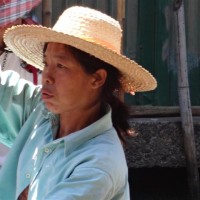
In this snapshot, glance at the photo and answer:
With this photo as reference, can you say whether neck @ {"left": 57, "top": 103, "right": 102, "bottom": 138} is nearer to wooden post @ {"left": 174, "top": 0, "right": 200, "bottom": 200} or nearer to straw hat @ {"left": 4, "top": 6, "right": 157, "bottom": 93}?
Answer: straw hat @ {"left": 4, "top": 6, "right": 157, "bottom": 93}

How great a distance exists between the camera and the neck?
268 cm

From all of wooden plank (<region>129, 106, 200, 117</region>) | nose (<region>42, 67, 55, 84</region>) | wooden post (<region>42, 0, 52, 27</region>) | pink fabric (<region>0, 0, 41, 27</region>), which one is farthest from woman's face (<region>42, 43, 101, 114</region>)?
wooden plank (<region>129, 106, 200, 117</region>)

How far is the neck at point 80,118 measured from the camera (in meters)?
2.68

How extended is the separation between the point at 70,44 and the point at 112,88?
0.30 metres

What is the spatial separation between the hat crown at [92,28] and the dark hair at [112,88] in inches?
2.5

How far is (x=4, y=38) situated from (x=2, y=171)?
55 centimetres

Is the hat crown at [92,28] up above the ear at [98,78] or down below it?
above

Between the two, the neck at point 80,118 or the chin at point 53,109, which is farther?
the neck at point 80,118

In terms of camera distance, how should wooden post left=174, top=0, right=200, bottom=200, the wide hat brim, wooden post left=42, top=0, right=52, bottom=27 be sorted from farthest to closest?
1. wooden post left=174, top=0, right=200, bottom=200
2. wooden post left=42, top=0, right=52, bottom=27
3. the wide hat brim

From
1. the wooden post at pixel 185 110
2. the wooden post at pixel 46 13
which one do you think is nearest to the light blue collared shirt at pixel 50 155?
the wooden post at pixel 46 13

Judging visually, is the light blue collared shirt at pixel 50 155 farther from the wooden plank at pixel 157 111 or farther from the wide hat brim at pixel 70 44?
the wooden plank at pixel 157 111

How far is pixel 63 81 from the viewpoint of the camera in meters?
2.55

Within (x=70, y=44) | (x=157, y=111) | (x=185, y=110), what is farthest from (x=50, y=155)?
(x=157, y=111)

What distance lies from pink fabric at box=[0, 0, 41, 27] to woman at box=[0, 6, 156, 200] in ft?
0.86
